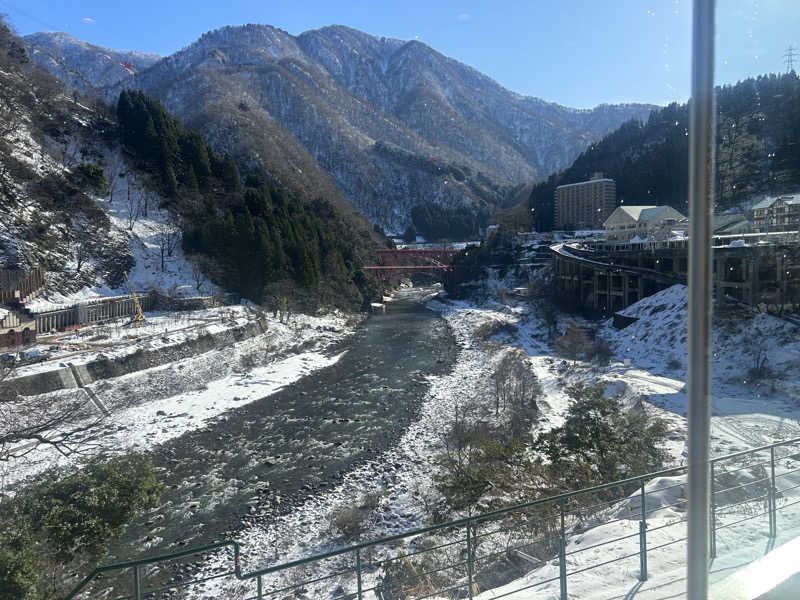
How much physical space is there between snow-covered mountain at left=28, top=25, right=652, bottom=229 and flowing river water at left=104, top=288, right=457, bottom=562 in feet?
126

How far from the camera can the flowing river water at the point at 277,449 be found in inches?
301

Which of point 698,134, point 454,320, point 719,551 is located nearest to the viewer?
point 698,134

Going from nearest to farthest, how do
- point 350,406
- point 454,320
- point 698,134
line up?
point 698,134, point 350,406, point 454,320

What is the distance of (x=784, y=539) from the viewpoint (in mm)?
2043

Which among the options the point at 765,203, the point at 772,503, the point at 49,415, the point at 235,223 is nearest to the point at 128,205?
the point at 235,223

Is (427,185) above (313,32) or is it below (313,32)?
below

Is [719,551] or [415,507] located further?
[415,507]

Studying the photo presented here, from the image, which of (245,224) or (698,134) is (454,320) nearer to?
(245,224)

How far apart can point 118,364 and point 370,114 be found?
125589mm

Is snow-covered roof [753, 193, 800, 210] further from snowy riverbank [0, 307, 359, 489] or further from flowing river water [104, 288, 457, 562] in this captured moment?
snowy riverbank [0, 307, 359, 489]

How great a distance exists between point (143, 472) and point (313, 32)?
20512 centimetres

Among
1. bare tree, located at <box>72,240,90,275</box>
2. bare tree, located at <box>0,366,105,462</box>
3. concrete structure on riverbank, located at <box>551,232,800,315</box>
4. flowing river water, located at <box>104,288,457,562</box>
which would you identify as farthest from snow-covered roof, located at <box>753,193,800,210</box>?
bare tree, located at <box>72,240,90,275</box>

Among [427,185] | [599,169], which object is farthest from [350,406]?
[427,185]

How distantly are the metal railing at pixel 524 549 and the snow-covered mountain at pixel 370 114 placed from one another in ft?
153
